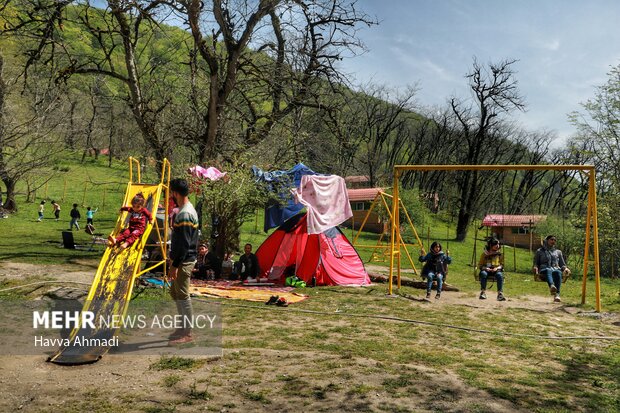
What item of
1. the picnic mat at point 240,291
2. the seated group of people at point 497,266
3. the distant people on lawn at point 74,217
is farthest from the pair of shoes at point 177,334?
the distant people on lawn at point 74,217

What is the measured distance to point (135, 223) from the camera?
8.10 metres

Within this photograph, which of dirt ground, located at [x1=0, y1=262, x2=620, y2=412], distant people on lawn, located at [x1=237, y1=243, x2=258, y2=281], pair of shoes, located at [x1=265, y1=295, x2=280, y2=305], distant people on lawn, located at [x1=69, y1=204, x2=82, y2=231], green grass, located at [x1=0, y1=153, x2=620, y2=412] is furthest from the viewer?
distant people on lawn, located at [x1=69, y1=204, x2=82, y2=231]

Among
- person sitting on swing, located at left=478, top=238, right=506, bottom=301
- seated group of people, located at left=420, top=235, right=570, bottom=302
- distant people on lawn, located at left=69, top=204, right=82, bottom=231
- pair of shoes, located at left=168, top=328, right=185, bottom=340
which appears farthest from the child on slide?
distant people on lawn, located at left=69, top=204, right=82, bottom=231

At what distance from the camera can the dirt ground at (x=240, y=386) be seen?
178 inches

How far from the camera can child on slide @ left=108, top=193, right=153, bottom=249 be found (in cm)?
778

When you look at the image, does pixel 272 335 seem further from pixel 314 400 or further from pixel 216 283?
pixel 216 283

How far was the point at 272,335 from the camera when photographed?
7680 millimetres

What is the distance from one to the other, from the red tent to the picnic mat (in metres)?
1.10

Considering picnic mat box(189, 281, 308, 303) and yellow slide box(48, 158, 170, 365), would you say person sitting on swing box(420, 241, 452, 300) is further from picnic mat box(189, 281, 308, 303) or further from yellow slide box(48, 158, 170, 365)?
yellow slide box(48, 158, 170, 365)

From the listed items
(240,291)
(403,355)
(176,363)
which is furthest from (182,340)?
(240,291)

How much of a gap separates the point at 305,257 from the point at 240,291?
2.87 m

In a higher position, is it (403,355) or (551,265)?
(551,265)

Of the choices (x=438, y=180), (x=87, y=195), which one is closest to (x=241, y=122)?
(x=87, y=195)

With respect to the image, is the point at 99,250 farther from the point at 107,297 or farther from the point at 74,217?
the point at 107,297
